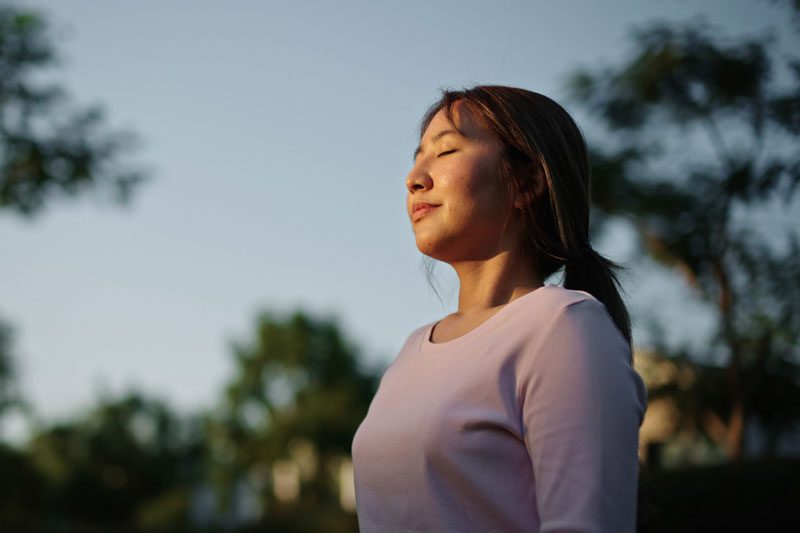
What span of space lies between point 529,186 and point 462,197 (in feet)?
0.49

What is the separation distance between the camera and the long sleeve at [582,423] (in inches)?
51.8

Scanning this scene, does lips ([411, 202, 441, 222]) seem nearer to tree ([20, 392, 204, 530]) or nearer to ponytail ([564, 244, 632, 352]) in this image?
ponytail ([564, 244, 632, 352])

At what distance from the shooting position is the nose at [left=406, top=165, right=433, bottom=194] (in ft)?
5.98

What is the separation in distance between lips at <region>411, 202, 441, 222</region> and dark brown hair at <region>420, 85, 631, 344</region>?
0.54 ft

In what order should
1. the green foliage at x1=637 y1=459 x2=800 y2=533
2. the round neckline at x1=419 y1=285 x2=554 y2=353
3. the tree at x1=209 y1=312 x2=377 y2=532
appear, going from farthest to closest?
the tree at x1=209 y1=312 x2=377 y2=532
the green foliage at x1=637 y1=459 x2=800 y2=533
the round neckline at x1=419 y1=285 x2=554 y2=353

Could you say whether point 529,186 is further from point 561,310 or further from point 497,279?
point 561,310

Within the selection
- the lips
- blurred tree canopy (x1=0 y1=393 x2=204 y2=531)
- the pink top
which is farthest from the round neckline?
blurred tree canopy (x1=0 y1=393 x2=204 y2=531)

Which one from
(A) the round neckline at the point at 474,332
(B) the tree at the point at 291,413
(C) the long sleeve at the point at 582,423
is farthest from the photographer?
(B) the tree at the point at 291,413

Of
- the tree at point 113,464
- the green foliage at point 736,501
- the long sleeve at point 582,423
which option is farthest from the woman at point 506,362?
the tree at point 113,464

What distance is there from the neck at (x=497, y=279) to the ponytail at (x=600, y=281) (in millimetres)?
87

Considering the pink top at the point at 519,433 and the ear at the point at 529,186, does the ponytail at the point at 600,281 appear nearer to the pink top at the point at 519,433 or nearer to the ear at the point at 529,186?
the ear at the point at 529,186

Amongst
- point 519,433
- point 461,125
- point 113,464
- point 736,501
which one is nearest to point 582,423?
point 519,433

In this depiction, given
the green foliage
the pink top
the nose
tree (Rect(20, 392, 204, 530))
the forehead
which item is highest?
the forehead

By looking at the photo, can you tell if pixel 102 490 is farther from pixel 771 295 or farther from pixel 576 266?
pixel 576 266
